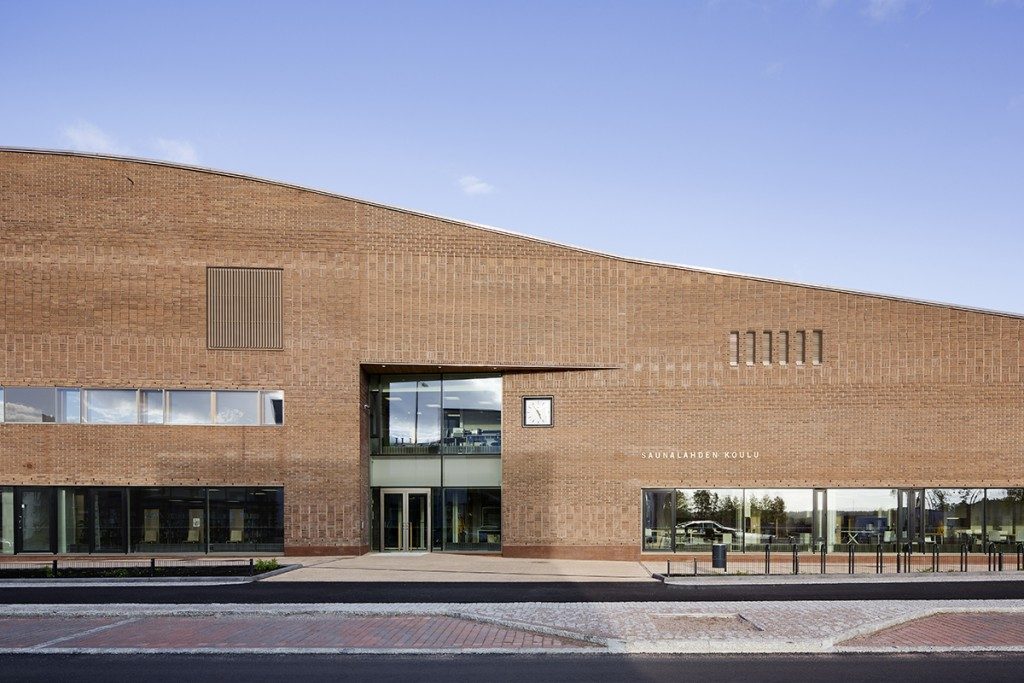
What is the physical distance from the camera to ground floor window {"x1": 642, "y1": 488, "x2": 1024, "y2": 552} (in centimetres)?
3091

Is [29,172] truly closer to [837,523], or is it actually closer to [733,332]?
[733,332]

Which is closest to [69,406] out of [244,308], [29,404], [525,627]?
[29,404]

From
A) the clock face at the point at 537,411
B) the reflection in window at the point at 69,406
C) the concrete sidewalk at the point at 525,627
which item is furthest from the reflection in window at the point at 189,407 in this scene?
the concrete sidewalk at the point at 525,627

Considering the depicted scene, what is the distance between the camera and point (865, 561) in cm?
3061

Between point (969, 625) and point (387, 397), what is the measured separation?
2182cm

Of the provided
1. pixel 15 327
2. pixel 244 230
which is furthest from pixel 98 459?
pixel 244 230

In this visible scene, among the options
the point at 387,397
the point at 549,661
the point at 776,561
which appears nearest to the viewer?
the point at 549,661

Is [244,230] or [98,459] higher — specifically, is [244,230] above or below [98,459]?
above

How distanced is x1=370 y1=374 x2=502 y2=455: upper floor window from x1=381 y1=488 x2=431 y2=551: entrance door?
59.6 inches

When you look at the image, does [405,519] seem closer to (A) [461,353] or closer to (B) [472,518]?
(B) [472,518]

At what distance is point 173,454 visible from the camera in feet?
101

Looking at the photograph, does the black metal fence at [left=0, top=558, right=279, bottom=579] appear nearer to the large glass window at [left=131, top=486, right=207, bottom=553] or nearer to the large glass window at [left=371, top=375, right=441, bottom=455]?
the large glass window at [left=131, top=486, right=207, bottom=553]

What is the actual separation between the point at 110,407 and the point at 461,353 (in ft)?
39.0

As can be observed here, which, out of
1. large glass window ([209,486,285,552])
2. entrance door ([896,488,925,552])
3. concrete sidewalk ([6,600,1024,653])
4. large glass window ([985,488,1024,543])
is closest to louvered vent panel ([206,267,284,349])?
large glass window ([209,486,285,552])
